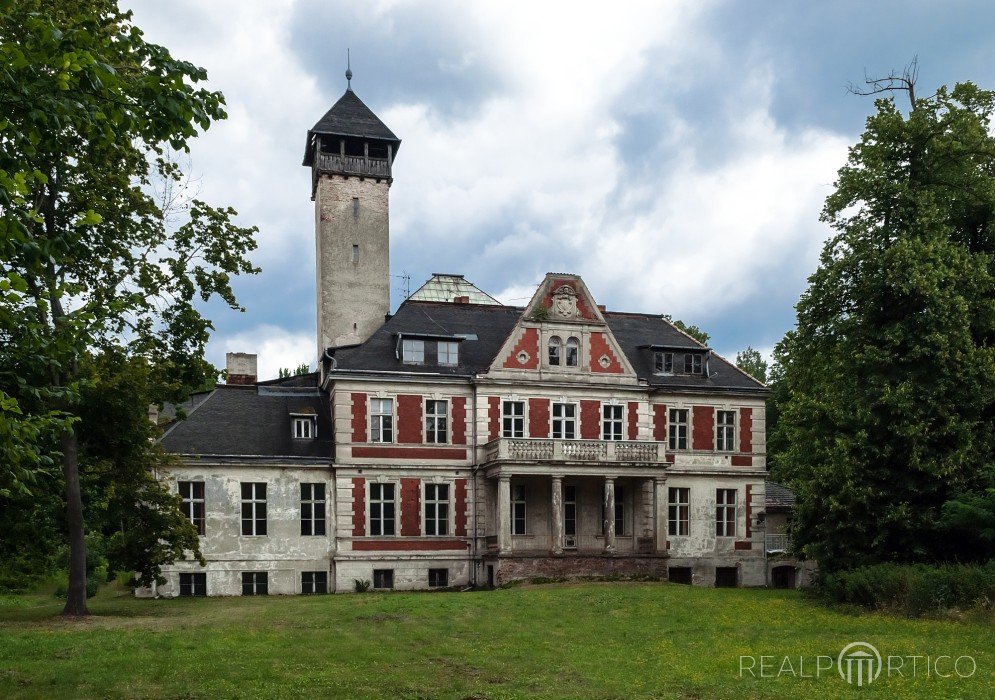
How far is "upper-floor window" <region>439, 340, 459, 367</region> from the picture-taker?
40938 mm

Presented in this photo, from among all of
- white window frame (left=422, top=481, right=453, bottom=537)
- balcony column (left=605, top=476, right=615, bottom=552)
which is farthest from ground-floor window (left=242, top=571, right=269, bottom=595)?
balcony column (left=605, top=476, right=615, bottom=552)

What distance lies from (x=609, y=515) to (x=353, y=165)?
20.3 meters

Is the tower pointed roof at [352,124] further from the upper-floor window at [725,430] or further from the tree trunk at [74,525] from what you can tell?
the tree trunk at [74,525]

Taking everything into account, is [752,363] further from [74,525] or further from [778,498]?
[74,525]

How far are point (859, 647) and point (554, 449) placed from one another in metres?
19.5

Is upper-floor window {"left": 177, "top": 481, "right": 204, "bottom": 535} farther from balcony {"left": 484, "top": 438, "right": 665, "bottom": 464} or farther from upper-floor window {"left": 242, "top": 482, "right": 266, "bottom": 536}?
balcony {"left": 484, "top": 438, "right": 665, "bottom": 464}

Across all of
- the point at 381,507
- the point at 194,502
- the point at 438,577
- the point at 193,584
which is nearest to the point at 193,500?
the point at 194,502

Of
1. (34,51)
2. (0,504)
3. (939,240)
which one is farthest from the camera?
(939,240)

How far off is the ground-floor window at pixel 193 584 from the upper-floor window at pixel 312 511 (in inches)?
162

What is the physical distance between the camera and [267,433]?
130 ft

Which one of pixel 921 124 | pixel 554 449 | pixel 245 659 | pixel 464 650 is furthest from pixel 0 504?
pixel 921 124

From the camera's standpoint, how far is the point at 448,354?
4106cm

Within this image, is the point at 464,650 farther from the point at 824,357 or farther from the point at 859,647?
the point at 824,357

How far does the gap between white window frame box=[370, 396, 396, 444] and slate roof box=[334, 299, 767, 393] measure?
1.29m
